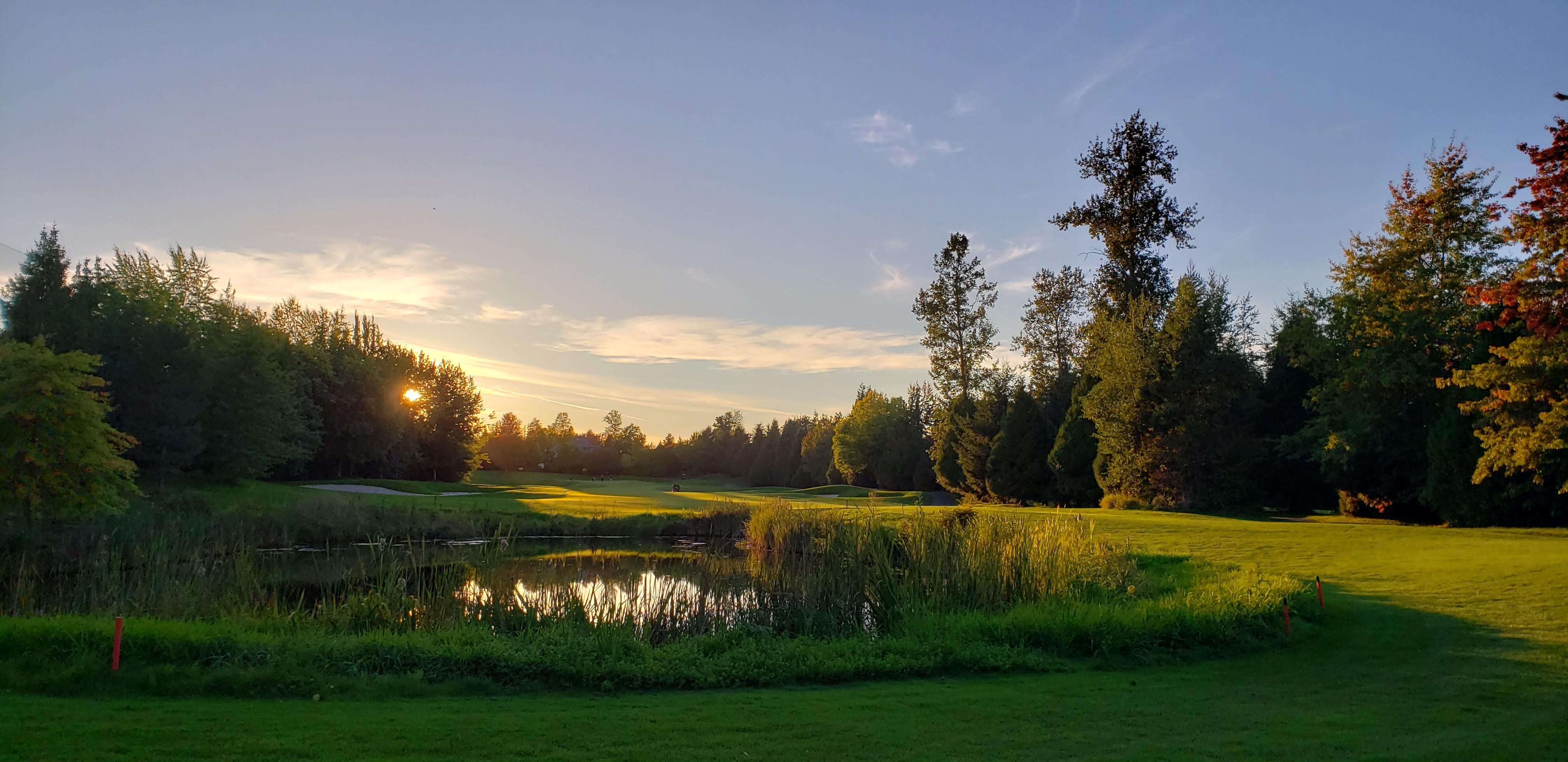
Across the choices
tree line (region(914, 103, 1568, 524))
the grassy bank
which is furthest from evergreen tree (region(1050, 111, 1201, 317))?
the grassy bank

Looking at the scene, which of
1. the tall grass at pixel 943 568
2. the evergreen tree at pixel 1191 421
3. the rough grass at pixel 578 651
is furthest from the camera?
the evergreen tree at pixel 1191 421

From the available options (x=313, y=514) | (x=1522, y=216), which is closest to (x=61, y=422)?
(x=313, y=514)

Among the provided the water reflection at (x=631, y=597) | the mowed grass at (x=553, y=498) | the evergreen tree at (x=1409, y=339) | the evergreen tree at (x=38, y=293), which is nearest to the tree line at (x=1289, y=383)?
the evergreen tree at (x=1409, y=339)

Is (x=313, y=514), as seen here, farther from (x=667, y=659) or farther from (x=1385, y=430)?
(x=1385, y=430)

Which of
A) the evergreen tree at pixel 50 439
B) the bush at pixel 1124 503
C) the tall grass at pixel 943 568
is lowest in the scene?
the tall grass at pixel 943 568

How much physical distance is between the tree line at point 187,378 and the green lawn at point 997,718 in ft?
48.3

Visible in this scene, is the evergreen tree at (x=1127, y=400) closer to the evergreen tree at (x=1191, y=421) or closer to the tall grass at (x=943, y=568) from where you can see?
the evergreen tree at (x=1191, y=421)

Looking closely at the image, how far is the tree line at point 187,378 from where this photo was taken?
2141 cm

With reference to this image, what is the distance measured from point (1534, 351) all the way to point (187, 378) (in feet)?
126

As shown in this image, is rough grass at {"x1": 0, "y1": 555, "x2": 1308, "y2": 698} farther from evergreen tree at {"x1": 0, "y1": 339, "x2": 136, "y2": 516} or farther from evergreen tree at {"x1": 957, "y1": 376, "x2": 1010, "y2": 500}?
evergreen tree at {"x1": 957, "y1": 376, "x2": 1010, "y2": 500}

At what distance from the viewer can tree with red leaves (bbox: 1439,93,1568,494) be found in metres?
12.9

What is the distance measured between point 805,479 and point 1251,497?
44691 millimetres

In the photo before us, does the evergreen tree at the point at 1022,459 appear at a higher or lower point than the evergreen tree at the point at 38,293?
lower

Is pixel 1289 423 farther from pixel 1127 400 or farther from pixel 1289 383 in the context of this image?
pixel 1127 400
